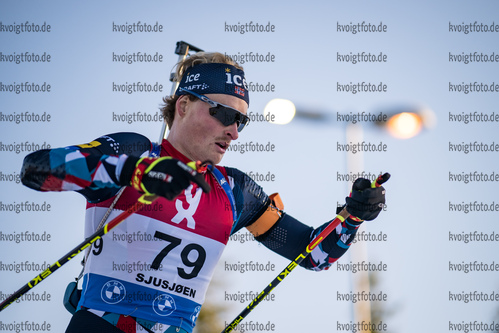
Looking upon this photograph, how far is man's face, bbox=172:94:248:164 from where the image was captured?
4.25 metres

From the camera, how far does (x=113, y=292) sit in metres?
3.59

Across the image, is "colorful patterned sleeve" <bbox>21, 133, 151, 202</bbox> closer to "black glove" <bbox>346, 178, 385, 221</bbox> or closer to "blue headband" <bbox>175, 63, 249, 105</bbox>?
"blue headband" <bbox>175, 63, 249, 105</bbox>

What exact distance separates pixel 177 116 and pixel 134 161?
137 cm

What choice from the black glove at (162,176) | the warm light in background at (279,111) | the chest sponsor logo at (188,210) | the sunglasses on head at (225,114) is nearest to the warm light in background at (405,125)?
the warm light in background at (279,111)

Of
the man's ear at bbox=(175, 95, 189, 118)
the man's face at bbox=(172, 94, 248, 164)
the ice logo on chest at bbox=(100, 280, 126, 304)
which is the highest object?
the man's ear at bbox=(175, 95, 189, 118)

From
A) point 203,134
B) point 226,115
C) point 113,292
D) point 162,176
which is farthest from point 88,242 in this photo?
point 226,115

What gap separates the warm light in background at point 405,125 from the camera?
7117mm

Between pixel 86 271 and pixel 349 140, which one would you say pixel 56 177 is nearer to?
pixel 86 271

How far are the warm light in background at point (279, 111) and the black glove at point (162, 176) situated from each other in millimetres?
3720

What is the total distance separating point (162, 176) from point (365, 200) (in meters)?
1.70

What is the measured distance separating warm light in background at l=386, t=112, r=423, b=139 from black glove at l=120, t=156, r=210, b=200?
4.66 metres

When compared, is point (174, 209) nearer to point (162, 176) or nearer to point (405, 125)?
point (162, 176)

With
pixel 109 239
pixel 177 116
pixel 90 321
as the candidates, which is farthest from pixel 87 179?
pixel 177 116

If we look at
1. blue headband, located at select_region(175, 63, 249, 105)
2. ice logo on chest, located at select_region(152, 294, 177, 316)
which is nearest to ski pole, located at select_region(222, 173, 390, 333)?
ice logo on chest, located at select_region(152, 294, 177, 316)
